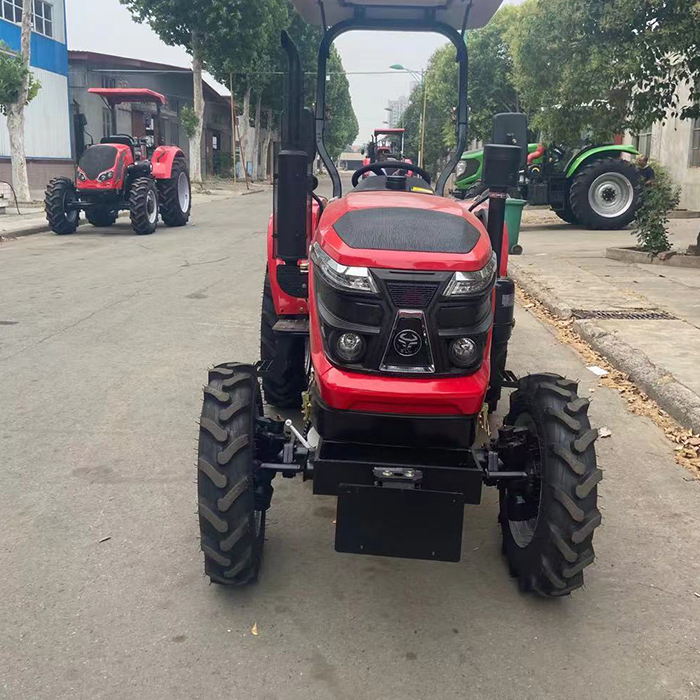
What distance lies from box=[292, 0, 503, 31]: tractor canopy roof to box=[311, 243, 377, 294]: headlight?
1972 mm

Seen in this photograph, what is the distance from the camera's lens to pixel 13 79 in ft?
60.4

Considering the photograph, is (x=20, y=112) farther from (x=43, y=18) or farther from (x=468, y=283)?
(x=468, y=283)

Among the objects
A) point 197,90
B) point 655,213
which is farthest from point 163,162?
point 197,90

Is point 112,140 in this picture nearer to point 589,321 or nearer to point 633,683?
point 589,321

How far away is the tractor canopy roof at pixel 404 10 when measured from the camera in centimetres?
419

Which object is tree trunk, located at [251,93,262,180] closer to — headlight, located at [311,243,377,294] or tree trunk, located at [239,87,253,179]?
tree trunk, located at [239,87,253,179]

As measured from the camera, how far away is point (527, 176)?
16.3 metres

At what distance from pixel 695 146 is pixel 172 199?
12.9 m

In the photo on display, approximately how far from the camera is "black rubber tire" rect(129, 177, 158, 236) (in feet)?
49.3

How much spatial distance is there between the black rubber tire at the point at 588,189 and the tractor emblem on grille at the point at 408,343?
14.1 m

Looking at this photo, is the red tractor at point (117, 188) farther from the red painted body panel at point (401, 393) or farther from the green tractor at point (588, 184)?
the red painted body panel at point (401, 393)

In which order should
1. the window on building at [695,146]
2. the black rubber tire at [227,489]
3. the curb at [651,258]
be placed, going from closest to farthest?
the black rubber tire at [227,489], the curb at [651,258], the window on building at [695,146]

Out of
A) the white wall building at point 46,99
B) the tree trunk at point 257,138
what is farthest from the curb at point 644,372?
the tree trunk at point 257,138

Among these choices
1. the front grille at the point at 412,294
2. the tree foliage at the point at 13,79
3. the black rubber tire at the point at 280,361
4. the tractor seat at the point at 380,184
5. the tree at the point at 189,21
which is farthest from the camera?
the tree at the point at 189,21
